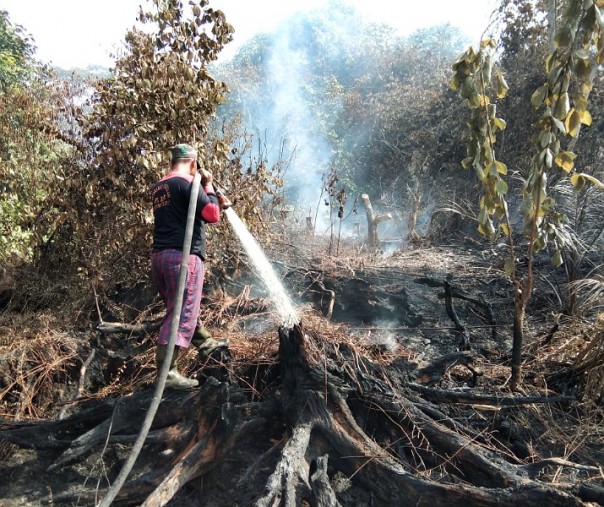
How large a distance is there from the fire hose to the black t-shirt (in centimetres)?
12

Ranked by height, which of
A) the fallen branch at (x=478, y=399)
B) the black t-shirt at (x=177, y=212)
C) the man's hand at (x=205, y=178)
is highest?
the man's hand at (x=205, y=178)

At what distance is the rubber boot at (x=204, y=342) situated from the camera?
3.70 meters

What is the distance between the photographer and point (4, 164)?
20.5 ft

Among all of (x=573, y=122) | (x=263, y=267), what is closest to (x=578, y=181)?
(x=573, y=122)

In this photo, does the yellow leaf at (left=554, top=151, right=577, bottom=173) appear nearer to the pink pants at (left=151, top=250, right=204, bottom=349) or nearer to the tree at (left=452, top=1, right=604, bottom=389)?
the tree at (left=452, top=1, right=604, bottom=389)

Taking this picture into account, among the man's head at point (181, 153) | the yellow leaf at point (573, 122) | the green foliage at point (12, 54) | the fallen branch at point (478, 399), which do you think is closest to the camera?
the yellow leaf at point (573, 122)

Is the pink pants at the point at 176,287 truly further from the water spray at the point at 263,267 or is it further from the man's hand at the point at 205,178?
the water spray at the point at 263,267

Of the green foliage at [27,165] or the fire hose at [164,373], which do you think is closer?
the fire hose at [164,373]

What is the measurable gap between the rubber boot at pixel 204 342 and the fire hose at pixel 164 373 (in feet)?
2.19

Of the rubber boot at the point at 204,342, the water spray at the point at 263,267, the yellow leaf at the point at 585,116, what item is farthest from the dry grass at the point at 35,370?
the yellow leaf at the point at 585,116

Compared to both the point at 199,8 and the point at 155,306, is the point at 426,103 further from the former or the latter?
the point at 155,306

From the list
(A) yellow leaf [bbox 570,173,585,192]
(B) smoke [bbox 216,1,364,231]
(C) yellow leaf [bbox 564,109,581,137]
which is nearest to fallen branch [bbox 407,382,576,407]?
(A) yellow leaf [bbox 570,173,585,192]

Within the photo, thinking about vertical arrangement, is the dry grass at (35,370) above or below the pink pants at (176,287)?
below

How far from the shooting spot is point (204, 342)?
3.71 m
